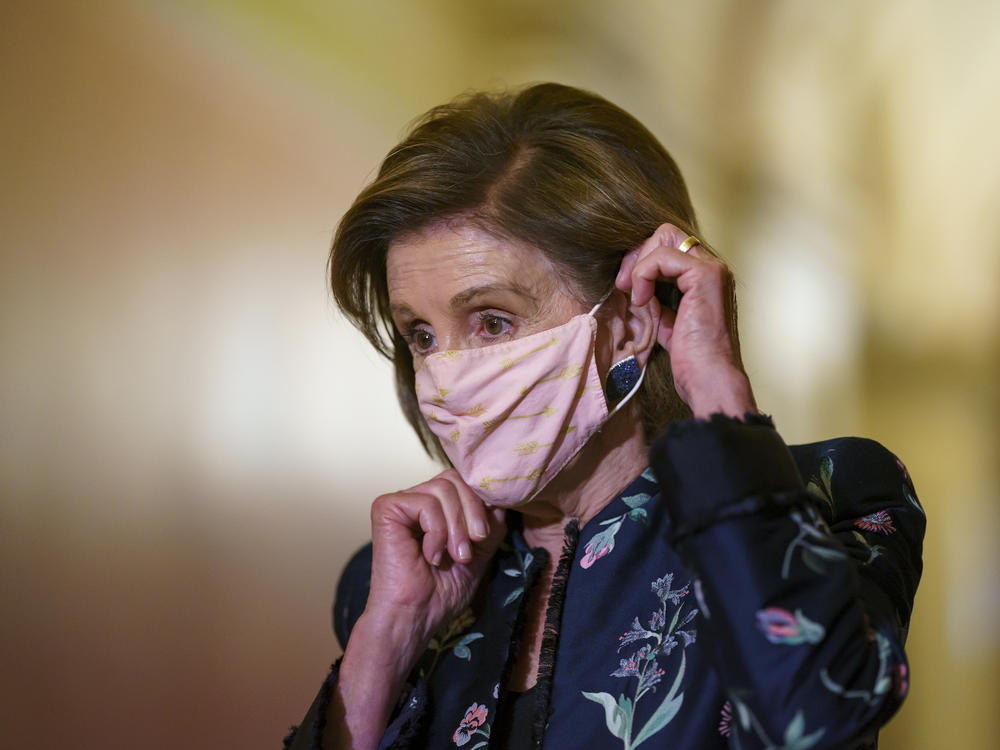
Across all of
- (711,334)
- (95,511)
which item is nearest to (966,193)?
(711,334)

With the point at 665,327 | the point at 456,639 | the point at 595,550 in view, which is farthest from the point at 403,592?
the point at 665,327

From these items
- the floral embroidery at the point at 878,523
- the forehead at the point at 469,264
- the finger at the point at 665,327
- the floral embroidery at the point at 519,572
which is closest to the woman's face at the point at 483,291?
the forehead at the point at 469,264

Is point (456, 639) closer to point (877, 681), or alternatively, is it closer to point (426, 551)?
point (426, 551)

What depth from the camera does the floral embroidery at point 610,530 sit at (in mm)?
1225

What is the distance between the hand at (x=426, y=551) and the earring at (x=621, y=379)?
240 mm

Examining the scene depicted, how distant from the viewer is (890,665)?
85 cm

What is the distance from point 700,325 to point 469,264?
336mm

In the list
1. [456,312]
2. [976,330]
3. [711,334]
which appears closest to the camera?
[711,334]

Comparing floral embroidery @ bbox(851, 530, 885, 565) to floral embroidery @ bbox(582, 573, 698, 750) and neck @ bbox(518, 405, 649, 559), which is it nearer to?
floral embroidery @ bbox(582, 573, 698, 750)

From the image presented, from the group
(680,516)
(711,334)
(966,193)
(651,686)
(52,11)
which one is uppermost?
(52,11)

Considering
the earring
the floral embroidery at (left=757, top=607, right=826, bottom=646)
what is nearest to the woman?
the earring

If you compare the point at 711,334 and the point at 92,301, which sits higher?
the point at 92,301

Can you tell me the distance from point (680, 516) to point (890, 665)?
0.22 m

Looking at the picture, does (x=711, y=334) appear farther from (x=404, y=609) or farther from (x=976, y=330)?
(x=976, y=330)
